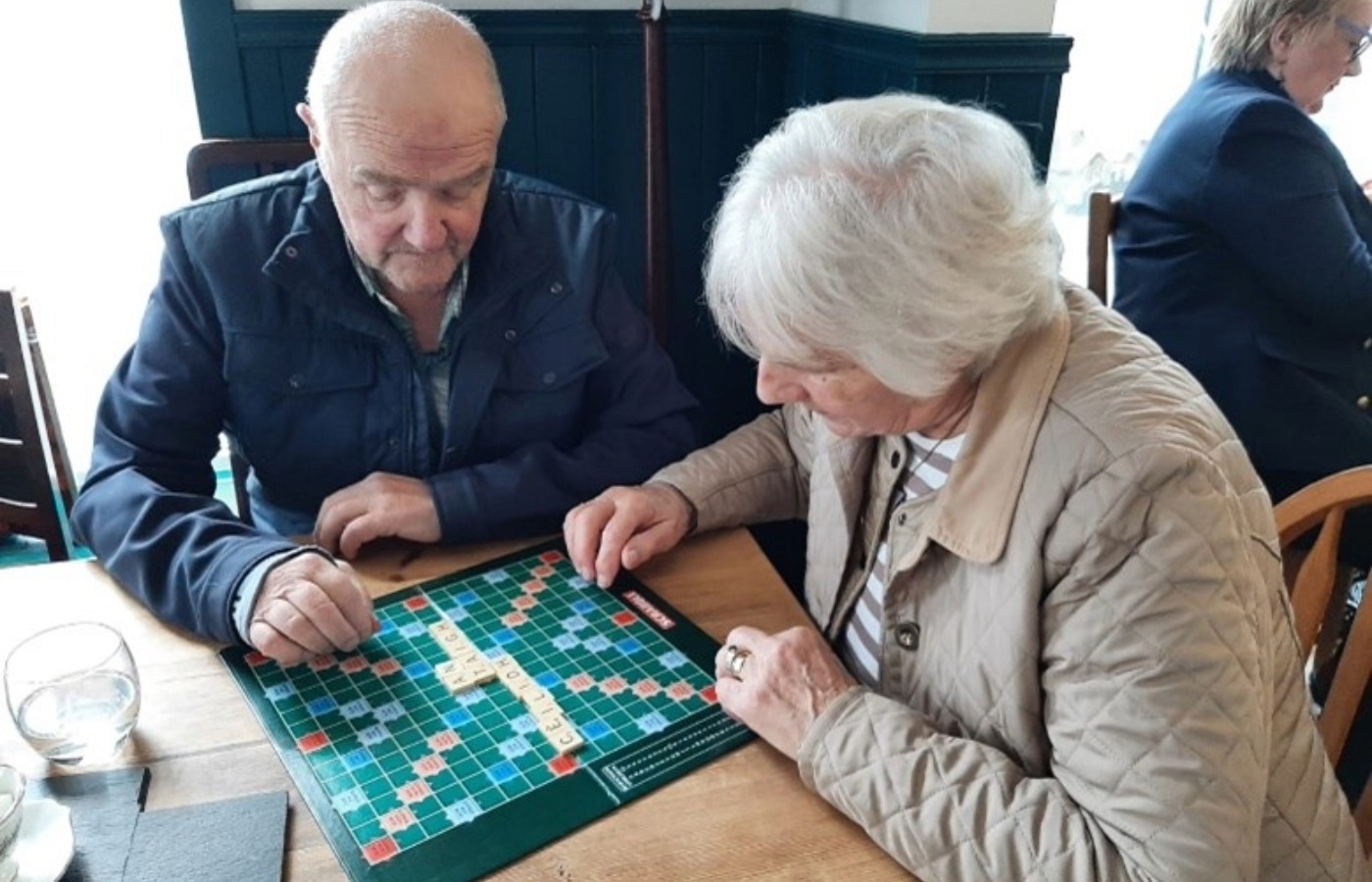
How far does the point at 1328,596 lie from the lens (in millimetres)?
1274

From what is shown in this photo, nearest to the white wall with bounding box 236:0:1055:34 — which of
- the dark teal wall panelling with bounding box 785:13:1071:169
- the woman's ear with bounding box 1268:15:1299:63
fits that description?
the dark teal wall panelling with bounding box 785:13:1071:169

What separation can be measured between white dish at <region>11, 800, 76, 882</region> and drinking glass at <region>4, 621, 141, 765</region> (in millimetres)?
81

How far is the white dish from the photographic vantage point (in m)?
0.85

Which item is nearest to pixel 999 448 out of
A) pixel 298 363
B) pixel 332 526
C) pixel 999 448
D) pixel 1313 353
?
pixel 999 448

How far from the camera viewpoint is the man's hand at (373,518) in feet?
4.36

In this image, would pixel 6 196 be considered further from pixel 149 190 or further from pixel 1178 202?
pixel 1178 202

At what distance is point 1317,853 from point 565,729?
724mm

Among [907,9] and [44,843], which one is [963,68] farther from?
[44,843]

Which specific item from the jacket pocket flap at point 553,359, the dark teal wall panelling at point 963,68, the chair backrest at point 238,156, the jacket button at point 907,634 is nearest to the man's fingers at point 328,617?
the jacket pocket flap at point 553,359

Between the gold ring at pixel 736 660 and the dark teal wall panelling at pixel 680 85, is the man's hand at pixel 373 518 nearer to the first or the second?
the gold ring at pixel 736 660

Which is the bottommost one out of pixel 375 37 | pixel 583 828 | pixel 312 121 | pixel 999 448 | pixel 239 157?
pixel 583 828

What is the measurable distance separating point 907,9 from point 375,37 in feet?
3.57

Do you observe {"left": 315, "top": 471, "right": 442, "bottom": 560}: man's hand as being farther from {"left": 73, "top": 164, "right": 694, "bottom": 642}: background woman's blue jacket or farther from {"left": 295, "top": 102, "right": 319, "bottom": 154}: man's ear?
{"left": 295, "top": 102, "right": 319, "bottom": 154}: man's ear

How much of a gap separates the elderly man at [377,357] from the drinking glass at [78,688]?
0.15 m
